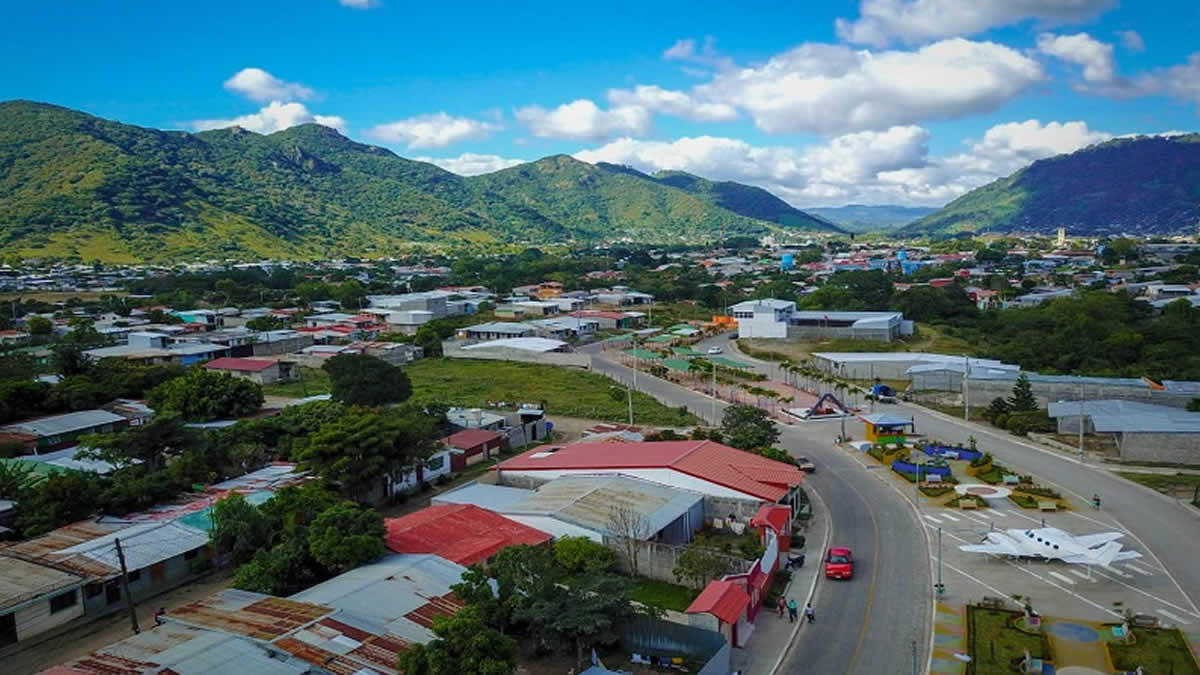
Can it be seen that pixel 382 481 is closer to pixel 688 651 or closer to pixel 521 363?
pixel 688 651

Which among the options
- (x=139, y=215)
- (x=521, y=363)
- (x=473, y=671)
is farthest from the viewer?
(x=139, y=215)

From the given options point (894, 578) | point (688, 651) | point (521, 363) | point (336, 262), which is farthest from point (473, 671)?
point (336, 262)

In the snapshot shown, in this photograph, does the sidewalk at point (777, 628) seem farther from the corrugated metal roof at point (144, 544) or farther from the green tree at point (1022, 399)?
the green tree at point (1022, 399)

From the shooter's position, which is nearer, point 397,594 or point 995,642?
point 995,642

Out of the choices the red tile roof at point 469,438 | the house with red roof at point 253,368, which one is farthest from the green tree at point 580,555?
the house with red roof at point 253,368

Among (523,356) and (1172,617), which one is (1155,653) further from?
(523,356)

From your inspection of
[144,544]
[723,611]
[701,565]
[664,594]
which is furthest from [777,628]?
[144,544]

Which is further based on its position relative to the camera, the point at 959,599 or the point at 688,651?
the point at 959,599
